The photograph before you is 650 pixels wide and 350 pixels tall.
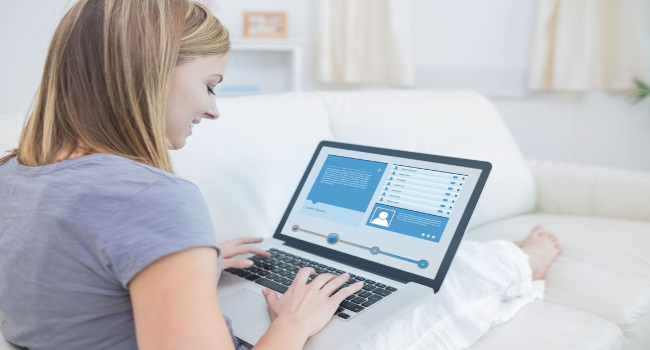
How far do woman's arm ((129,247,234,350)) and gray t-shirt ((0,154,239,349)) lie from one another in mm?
13

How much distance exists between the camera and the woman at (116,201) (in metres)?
0.61

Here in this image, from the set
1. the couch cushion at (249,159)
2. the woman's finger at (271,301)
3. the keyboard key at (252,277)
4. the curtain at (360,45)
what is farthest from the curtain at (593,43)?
the woman's finger at (271,301)

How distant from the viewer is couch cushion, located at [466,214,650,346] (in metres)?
1.29

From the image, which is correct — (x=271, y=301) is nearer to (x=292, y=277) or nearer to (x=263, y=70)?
(x=292, y=277)

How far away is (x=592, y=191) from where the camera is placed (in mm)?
1931

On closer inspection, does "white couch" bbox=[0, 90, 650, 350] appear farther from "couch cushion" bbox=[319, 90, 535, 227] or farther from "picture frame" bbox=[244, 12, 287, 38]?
"picture frame" bbox=[244, 12, 287, 38]

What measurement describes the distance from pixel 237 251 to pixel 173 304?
0.54 meters

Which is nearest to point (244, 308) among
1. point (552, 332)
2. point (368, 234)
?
point (368, 234)

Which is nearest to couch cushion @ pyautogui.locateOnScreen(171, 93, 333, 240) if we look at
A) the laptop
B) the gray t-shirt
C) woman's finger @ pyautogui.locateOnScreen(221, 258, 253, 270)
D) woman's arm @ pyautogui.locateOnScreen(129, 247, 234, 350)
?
the laptop

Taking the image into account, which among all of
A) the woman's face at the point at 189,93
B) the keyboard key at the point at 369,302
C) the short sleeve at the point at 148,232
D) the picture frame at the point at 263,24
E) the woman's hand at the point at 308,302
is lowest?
the keyboard key at the point at 369,302

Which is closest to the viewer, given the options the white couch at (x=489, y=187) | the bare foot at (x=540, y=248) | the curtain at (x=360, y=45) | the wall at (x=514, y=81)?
the white couch at (x=489, y=187)

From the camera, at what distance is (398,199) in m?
1.16

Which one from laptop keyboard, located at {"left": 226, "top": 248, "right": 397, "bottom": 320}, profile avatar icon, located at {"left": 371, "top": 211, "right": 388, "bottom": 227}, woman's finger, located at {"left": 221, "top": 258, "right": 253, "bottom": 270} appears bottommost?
laptop keyboard, located at {"left": 226, "top": 248, "right": 397, "bottom": 320}

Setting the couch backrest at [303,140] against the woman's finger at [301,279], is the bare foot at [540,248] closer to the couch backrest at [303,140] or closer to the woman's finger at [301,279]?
the couch backrest at [303,140]
